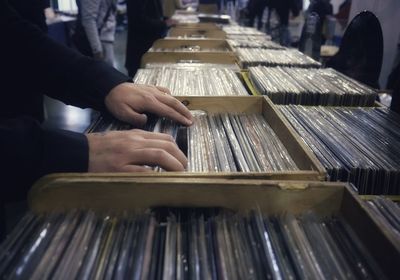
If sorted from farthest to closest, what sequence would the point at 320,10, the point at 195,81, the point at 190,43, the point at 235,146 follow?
the point at 320,10, the point at 190,43, the point at 195,81, the point at 235,146

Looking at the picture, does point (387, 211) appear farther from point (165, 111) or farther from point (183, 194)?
point (165, 111)

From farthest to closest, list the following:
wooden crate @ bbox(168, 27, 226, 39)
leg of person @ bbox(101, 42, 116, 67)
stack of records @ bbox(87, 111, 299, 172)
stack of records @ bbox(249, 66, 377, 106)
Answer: leg of person @ bbox(101, 42, 116, 67) → wooden crate @ bbox(168, 27, 226, 39) → stack of records @ bbox(249, 66, 377, 106) → stack of records @ bbox(87, 111, 299, 172)

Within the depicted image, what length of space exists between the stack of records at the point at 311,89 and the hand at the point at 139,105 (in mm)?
438

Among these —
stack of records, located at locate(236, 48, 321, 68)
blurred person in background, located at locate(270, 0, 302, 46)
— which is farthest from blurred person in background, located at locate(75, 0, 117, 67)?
blurred person in background, located at locate(270, 0, 302, 46)

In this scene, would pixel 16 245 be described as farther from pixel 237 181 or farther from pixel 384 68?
pixel 384 68

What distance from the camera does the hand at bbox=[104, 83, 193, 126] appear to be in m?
1.01

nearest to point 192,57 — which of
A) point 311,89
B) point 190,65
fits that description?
point 190,65

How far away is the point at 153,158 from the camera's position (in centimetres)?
70

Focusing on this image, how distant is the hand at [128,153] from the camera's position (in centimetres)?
70

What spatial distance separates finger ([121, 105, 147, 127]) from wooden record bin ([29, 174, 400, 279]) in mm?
407

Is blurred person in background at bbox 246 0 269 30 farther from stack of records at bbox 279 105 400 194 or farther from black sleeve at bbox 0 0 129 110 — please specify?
black sleeve at bbox 0 0 129 110

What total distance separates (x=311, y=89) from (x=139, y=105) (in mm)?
720

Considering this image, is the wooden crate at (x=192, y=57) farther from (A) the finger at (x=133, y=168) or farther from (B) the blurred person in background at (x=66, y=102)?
(A) the finger at (x=133, y=168)

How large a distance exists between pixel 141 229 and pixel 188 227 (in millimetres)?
81
